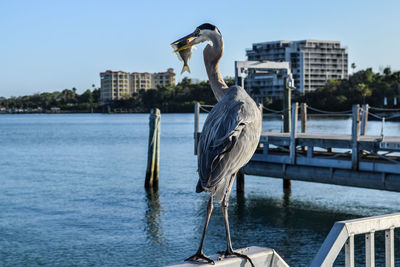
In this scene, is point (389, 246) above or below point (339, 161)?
above

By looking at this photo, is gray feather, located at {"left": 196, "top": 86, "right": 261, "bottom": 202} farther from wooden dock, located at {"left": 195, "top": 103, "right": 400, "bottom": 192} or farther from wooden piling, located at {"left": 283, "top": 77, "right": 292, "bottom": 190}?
wooden piling, located at {"left": 283, "top": 77, "right": 292, "bottom": 190}

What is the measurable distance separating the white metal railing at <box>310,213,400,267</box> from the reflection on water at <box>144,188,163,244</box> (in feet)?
40.9

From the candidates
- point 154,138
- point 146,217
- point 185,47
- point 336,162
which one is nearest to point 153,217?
point 146,217

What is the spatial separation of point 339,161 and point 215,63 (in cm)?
987

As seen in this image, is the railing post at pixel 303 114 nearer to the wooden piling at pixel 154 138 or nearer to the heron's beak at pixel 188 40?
the wooden piling at pixel 154 138

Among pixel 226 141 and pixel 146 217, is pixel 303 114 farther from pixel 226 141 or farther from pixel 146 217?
pixel 226 141

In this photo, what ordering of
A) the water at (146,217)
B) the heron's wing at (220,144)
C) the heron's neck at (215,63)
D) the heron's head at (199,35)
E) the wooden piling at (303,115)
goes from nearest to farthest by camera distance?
the heron's wing at (220,144) < the heron's head at (199,35) < the heron's neck at (215,63) < the water at (146,217) < the wooden piling at (303,115)

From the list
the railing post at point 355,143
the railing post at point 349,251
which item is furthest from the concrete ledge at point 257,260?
the railing post at point 355,143

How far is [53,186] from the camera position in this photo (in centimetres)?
2667

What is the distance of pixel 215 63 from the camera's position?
4621 millimetres

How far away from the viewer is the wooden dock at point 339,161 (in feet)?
42.0

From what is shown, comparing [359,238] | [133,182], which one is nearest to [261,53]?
[133,182]

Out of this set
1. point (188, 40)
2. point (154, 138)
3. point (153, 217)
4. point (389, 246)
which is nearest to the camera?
point (389, 246)

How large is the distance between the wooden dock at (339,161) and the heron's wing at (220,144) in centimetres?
981
